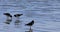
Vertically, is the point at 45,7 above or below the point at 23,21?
above

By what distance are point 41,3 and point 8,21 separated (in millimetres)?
Answer: 1248

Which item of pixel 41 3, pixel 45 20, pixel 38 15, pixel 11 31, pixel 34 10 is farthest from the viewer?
pixel 41 3

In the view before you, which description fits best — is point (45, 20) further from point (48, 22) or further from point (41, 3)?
point (41, 3)

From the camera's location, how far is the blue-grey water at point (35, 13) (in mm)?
3699

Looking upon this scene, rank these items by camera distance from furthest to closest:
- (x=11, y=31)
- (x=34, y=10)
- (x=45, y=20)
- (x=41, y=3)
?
(x=41, y=3)
(x=34, y=10)
(x=45, y=20)
(x=11, y=31)

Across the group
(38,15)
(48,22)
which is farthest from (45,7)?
(48,22)

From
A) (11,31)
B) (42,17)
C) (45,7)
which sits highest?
(45,7)

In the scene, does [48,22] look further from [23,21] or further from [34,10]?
[34,10]

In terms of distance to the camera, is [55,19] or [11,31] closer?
[11,31]

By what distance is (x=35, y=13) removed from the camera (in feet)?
14.4

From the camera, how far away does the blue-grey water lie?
3.70m

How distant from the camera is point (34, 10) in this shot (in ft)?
15.0

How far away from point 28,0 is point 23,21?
4.01 ft

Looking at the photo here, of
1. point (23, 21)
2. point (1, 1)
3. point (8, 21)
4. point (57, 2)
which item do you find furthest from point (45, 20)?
point (1, 1)
